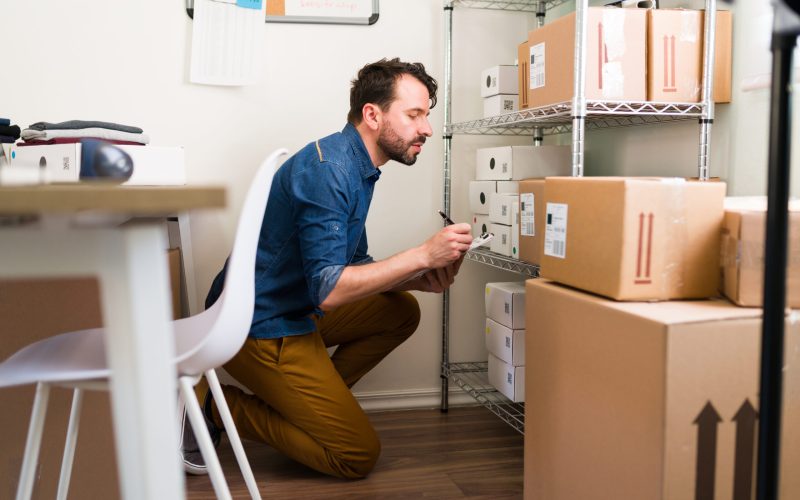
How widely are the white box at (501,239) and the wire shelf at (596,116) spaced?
30cm

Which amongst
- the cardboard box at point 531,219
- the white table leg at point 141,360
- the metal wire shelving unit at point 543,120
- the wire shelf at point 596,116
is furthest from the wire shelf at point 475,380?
the white table leg at point 141,360

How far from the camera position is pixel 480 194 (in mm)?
2348

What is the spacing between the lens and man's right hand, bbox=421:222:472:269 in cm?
180

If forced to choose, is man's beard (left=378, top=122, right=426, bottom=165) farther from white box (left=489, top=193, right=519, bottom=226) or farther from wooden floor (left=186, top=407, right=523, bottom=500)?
wooden floor (left=186, top=407, right=523, bottom=500)

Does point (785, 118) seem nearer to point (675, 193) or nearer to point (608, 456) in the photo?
point (675, 193)

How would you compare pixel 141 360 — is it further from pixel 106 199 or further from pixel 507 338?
pixel 507 338

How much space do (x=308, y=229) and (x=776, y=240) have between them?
1.17 metres

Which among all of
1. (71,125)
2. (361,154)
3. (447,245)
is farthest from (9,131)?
(447,245)

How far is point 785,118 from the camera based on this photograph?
72 centimetres

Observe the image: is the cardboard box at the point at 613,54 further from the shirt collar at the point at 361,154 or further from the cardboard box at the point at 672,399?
the cardboard box at the point at 672,399

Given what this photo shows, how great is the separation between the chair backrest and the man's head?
0.91 metres

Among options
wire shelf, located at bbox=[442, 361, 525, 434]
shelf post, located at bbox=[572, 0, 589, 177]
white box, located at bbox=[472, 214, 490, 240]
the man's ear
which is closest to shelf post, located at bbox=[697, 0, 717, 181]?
shelf post, located at bbox=[572, 0, 589, 177]

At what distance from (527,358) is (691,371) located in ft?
1.47

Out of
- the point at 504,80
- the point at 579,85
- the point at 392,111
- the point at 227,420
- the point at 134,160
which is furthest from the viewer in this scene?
the point at 504,80
